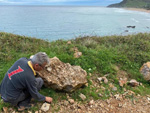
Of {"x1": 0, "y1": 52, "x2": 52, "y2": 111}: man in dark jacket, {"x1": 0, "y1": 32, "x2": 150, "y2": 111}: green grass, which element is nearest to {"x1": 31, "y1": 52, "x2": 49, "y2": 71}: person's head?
{"x1": 0, "y1": 52, "x2": 52, "y2": 111}: man in dark jacket

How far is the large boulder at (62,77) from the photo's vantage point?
13.0 feet

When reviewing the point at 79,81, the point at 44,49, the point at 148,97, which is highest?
the point at 44,49

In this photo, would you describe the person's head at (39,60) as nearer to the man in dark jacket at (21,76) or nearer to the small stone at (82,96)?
the man in dark jacket at (21,76)

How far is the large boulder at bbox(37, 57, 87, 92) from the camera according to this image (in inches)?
156

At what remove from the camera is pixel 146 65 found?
17.5 ft

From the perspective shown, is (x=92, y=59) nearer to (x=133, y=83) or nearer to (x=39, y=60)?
(x=133, y=83)

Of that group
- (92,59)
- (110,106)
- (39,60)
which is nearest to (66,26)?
(92,59)

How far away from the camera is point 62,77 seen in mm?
4152

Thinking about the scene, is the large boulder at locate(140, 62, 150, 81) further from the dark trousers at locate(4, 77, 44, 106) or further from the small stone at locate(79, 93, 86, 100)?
the dark trousers at locate(4, 77, 44, 106)

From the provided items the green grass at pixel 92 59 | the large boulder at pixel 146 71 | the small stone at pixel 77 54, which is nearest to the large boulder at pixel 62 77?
the green grass at pixel 92 59

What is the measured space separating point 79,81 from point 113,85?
57.8 inches

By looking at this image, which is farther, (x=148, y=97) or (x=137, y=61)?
(x=137, y=61)

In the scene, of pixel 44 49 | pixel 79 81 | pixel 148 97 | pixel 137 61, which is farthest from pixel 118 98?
pixel 44 49

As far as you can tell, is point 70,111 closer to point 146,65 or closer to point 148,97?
point 148,97
